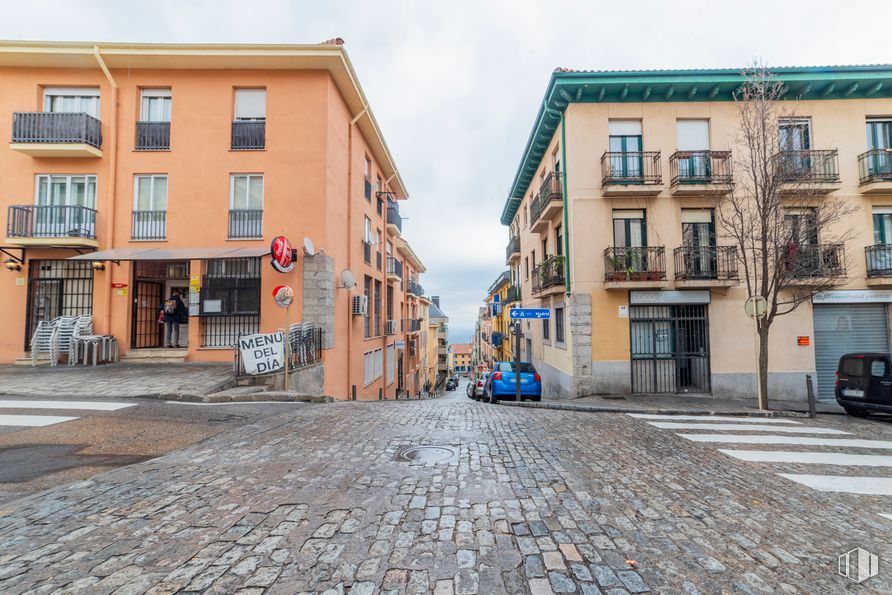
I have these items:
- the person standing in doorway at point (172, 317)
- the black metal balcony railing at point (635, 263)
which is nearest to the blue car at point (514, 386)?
the black metal balcony railing at point (635, 263)

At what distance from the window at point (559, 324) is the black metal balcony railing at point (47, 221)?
16082 millimetres

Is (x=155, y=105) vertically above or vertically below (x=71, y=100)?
below

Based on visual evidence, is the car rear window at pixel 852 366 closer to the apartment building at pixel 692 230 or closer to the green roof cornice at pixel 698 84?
the apartment building at pixel 692 230

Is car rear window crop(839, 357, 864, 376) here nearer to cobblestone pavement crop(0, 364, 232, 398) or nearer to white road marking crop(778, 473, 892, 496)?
white road marking crop(778, 473, 892, 496)

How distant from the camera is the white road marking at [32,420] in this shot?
573 cm

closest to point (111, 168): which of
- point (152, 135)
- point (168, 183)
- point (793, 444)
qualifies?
point (152, 135)

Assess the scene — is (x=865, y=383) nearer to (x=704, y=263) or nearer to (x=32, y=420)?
(x=704, y=263)

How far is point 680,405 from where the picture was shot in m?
10.2

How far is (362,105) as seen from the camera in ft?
47.2

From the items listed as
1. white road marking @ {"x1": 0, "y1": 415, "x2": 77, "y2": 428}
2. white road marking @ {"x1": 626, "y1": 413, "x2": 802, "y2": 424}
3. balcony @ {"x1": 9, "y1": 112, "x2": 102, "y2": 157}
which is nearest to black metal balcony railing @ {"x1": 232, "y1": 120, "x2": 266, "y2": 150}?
balcony @ {"x1": 9, "y1": 112, "x2": 102, "y2": 157}

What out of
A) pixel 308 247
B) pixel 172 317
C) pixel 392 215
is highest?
pixel 392 215

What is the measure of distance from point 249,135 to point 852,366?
18.2 m

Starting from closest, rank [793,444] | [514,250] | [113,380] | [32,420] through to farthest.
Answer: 1. [32,420]
2. [793,444]
3. [113,380]
4. [514,250]

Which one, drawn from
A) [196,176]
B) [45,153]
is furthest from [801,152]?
[45,153]
